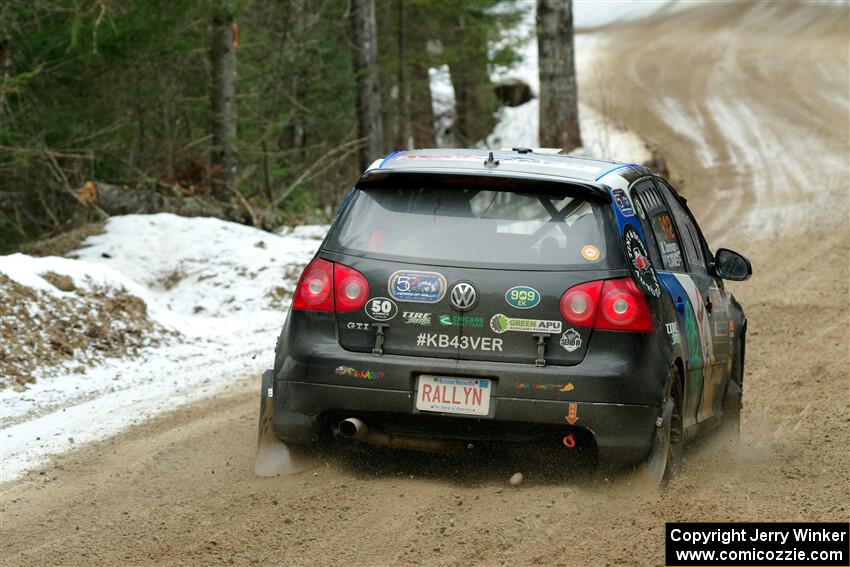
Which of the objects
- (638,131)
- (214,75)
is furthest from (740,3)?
(214,75)

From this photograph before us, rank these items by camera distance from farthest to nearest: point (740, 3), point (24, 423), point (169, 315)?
point (740, 3), point (169, 315), point (24, 423)

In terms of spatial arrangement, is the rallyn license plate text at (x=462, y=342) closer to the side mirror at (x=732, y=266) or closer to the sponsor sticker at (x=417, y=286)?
the sponsor sticker at (x=417, y=286)

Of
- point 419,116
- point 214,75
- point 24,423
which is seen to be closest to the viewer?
point 24,423

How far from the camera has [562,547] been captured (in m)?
5.22

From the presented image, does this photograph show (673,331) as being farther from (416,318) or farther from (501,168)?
(416,318)

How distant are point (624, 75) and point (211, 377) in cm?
2729

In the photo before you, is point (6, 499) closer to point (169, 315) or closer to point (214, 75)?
point (169, 315)

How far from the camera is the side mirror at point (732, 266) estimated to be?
7.56 m

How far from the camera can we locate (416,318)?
236 inches

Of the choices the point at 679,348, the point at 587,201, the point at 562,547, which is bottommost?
the point at 562,547

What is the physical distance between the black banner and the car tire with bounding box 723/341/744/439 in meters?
2.49

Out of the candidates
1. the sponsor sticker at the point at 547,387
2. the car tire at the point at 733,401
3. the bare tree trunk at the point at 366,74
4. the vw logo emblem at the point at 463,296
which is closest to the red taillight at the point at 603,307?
the sponsor sticker at the point at 547,387

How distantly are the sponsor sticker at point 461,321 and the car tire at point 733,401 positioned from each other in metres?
2.64

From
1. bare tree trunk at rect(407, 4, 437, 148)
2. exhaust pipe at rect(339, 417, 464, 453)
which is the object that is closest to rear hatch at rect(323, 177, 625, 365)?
exhaust pipe at rect(339, 417, 464, 453)
